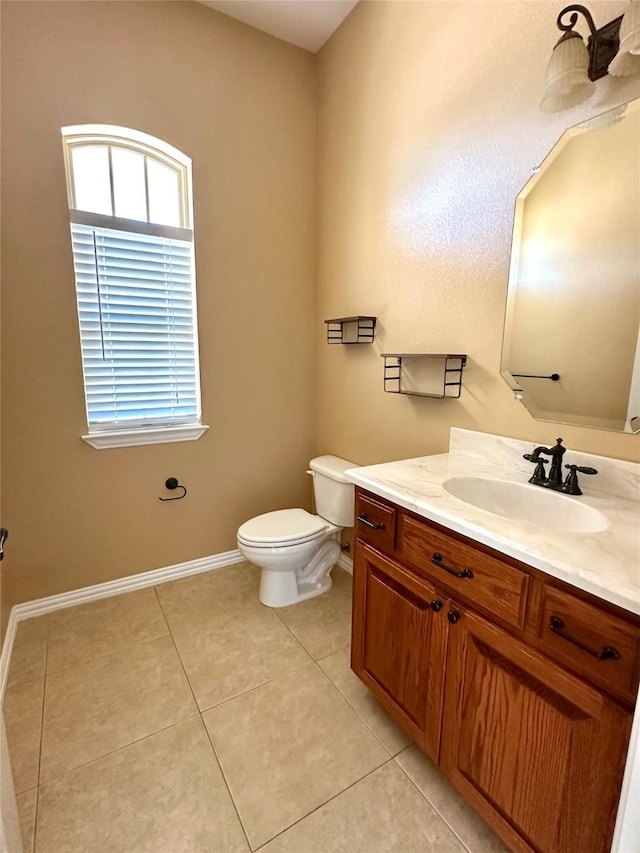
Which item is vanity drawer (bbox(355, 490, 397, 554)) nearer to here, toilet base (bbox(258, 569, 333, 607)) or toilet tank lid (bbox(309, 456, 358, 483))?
toilet tank lid (bbox(309, 456, 358, 483))

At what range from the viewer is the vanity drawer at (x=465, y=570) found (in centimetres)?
96

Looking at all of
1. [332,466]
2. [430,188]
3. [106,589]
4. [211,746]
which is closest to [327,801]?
[211,746]

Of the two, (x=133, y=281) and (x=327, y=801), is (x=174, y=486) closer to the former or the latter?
(x=133, y=281)

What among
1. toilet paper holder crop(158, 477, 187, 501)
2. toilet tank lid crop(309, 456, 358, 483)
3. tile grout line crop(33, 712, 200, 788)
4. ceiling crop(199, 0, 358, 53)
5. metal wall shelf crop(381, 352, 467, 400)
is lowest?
tile grout line crop(33, 712, 200, 788)

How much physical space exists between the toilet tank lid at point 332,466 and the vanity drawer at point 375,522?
2.43 ft

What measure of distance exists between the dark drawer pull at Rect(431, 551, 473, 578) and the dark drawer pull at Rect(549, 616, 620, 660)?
216mm

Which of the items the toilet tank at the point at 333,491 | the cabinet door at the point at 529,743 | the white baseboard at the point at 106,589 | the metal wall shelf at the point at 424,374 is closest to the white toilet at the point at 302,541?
the toilet tank at the point at 333,491

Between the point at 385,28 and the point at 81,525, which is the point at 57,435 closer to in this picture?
the point at 81,525

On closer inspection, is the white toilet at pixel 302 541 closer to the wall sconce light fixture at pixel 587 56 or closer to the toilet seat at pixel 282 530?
the toilet seat at pixel 282 530

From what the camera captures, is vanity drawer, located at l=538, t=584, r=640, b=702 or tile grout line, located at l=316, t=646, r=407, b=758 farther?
tile grout line, located at l=316, t=646, r=407, b=758

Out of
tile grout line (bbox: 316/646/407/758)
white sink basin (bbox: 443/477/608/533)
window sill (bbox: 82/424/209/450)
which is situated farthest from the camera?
window sill (bbox: 82/424/209/450)

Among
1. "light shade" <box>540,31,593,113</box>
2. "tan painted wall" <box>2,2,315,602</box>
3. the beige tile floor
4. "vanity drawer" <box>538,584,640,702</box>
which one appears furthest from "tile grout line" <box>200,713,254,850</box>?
"light shade" <box>540,31,593,113</box>

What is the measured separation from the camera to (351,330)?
2.35m

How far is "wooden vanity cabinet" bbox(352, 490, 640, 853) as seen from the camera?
812 mm
